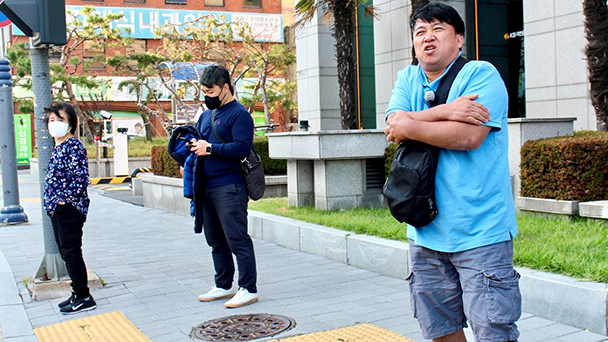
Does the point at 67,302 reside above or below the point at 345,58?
below

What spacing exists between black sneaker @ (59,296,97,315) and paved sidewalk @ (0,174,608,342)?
0.08 metres

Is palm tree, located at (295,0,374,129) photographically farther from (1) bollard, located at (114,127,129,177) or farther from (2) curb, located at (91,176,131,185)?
(2) curb, located at (91,176,131,185)

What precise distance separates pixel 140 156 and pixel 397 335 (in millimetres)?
23361

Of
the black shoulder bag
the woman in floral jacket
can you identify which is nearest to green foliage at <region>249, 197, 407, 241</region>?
the black shoulder bag

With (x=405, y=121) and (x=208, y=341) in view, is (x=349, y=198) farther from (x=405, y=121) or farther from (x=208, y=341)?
(x=405, y=121)

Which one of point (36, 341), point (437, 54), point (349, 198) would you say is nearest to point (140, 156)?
point (349, 198)

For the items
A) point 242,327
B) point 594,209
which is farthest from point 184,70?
point 242,327

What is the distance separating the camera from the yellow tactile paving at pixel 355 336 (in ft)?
14.7

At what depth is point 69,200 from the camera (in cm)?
556

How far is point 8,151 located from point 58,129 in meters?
6.20

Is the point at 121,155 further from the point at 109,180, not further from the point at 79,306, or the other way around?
the point at 79,306

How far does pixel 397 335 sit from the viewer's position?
4.56 meters

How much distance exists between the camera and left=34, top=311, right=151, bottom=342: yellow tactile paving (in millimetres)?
4836

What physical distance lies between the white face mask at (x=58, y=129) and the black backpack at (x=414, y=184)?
12.5 feet
